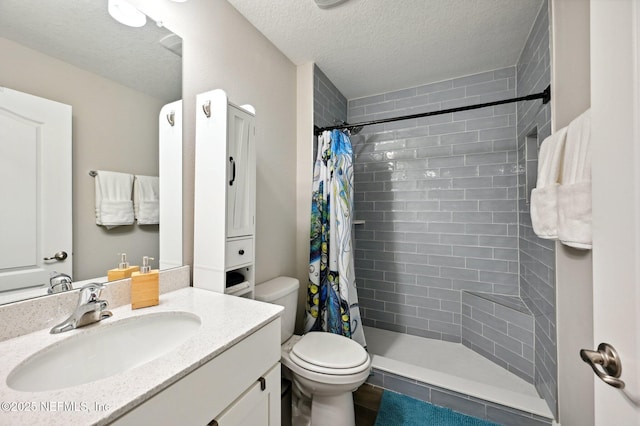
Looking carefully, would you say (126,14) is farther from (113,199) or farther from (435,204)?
(435,204)

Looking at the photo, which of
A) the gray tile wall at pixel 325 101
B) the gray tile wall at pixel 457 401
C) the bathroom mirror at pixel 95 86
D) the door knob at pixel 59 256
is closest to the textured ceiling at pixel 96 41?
the bathroom mirror at pixel 95 86

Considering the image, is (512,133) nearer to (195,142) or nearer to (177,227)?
(195,142)

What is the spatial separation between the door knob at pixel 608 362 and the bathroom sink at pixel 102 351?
3.53 ft

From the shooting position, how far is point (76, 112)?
2.92 ft

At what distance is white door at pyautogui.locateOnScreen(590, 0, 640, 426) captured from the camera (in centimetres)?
44

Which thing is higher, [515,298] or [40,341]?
→ [40,341]

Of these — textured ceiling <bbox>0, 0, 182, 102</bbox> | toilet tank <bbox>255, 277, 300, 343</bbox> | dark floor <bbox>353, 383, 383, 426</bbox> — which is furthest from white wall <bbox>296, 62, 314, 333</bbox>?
textured ceiling <bbox>0, 0, 182, 102</bbox>

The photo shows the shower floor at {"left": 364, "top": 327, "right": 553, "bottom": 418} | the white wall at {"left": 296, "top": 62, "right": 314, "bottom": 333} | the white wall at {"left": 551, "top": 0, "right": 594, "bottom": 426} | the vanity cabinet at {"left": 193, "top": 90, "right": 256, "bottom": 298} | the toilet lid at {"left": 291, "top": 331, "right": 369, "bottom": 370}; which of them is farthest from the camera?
the white wall at {"left": 296, "top": 62, "right": 314, "bottom": 333}

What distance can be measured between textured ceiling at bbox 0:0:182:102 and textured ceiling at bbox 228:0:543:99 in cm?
67

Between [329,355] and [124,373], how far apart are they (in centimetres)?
102

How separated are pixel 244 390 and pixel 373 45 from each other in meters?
2.15

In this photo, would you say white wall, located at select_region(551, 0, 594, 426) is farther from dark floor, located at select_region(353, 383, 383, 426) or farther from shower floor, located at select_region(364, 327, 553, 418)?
dark floor, located at select_region(353, 383, 383, 426)

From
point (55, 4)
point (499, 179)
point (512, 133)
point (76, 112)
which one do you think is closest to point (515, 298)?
point (499, 179)

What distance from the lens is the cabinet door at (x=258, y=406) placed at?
2.49ft
